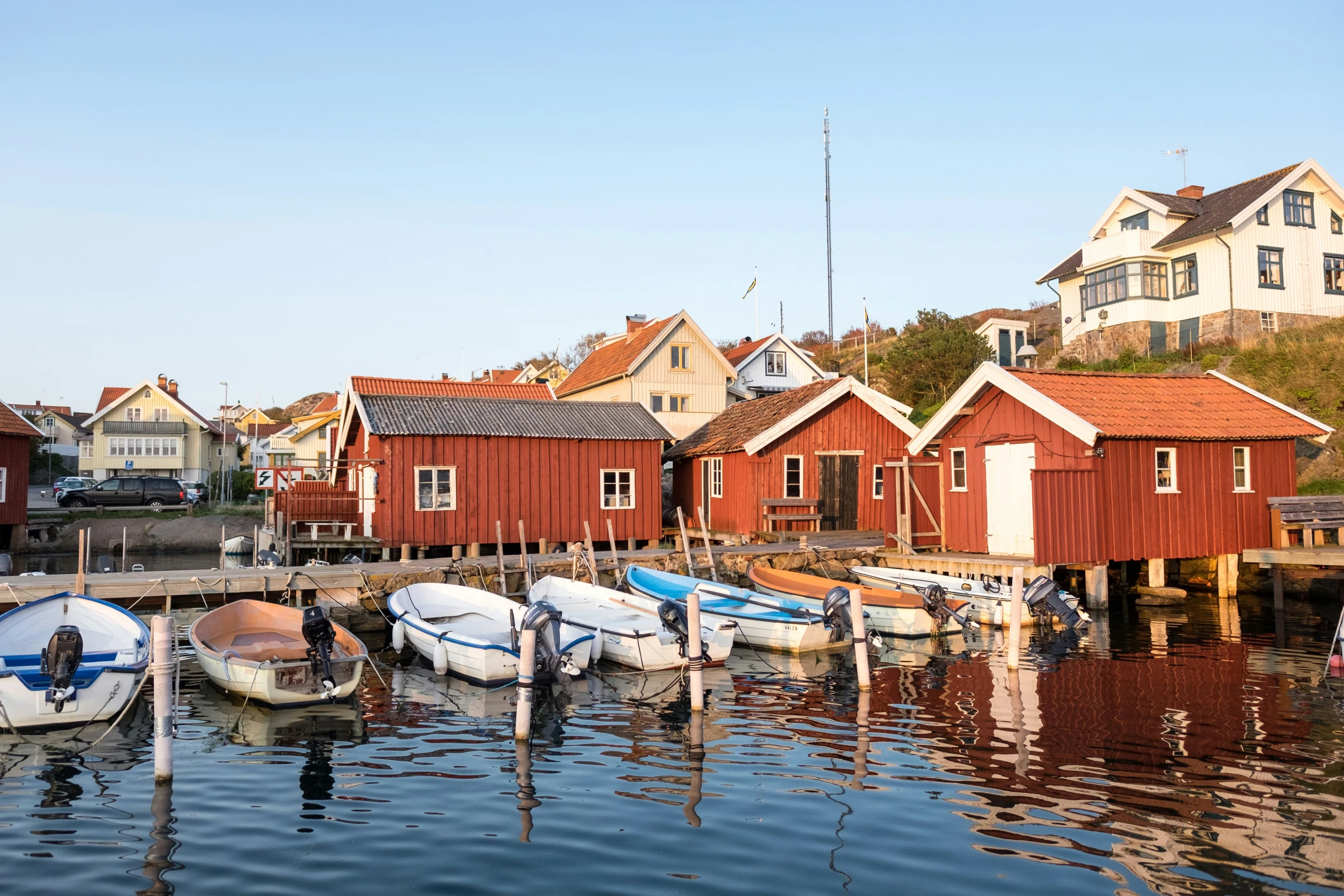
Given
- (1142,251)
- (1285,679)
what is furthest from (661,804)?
(1142,251)

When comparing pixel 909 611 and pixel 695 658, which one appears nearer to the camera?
pixel 695 658

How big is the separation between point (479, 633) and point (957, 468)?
45.5 feet

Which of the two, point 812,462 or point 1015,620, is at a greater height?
point 812,462

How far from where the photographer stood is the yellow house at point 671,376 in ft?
135

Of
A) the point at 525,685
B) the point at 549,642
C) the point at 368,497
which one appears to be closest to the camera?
the point at 525,685

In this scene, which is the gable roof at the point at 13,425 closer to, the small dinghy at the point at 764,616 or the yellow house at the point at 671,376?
the yellow house at the point at 671,376

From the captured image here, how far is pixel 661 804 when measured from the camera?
9.05m

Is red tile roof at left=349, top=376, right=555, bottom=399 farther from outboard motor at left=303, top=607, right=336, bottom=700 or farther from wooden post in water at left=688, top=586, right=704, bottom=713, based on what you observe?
wooden post in water at left=688, top=586, right=704, bottom=713

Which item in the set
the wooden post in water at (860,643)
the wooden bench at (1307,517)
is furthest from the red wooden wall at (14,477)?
Answer: the wooden bench at (1307,517)

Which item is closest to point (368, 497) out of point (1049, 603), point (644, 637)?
point (644, 637)

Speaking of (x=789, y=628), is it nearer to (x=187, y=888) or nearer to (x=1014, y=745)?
(x=1014, y=745)

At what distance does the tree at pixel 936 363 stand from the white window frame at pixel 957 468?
749 inches

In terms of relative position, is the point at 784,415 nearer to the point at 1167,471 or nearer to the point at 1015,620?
the point at 1167,471

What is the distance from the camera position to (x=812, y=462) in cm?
2888
